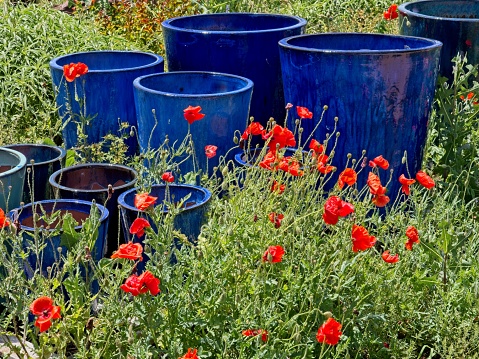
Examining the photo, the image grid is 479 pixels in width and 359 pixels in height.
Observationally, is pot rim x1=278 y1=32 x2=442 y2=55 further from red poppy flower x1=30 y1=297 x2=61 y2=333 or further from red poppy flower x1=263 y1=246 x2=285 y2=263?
red poppy flower x1=30 y1=297 x2=61 y2=333

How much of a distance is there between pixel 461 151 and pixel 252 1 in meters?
3.46

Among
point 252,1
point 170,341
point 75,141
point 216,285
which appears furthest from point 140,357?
point 252,1

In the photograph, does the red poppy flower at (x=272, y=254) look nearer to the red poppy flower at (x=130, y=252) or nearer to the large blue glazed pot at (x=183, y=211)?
the red poppy flower at (x=130, y=252)

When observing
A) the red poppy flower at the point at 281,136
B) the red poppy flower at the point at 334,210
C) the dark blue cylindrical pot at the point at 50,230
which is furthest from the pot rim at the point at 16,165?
the red poppy flower at the point at 334,210

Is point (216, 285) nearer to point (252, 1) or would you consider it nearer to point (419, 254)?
point (419, 254)

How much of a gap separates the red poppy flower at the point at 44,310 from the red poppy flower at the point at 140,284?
0.57 ft

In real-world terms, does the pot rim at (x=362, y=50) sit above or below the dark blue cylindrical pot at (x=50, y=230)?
above

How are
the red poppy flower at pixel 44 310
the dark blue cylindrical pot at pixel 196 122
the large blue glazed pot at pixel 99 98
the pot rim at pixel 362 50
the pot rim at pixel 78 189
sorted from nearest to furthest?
the red poppy flower at pixel 44 310 < the pot rim at pixel 78 189 < the pot rim at pixel 362 50 < the dark blue cylindrical pot at pixel 196 122 < the large blue glazed pot at pixel 99 98

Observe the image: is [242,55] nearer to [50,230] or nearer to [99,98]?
[99,98]

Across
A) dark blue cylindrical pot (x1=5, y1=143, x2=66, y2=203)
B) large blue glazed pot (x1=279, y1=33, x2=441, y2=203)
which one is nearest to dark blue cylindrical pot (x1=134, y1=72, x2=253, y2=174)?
large blue glazed pot (x1=279, y1=33, x2=441, y2=203)

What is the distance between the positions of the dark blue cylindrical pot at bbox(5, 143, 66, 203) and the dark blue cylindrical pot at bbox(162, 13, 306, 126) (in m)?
0.82

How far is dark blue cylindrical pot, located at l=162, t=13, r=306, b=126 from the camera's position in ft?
12.5

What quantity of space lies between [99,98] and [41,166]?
55 centimetres

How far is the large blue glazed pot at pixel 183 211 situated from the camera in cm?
286
